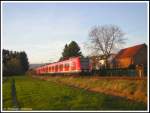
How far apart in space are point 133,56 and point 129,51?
13.1ft

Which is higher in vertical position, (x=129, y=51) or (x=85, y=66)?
(x=129, y=51)

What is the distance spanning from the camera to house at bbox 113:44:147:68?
170ft

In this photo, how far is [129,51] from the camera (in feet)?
183

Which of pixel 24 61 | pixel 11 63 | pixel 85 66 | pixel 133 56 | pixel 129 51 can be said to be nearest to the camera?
pixel 85 66

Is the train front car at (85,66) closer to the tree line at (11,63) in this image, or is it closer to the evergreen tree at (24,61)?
the tree line at (11,63)

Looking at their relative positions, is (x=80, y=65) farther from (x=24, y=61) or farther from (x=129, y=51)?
(x=24, y=61)

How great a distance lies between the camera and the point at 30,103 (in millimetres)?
18328

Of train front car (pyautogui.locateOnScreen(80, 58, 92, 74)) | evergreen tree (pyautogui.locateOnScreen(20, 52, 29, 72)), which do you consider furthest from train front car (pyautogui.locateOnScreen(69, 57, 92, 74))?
evergreen tree (pyautogui.locateOnScreen(20, 52, 29, 72))

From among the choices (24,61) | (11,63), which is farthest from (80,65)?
(24,61)

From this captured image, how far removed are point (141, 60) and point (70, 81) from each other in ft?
76.9

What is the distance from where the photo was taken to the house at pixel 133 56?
170 feet

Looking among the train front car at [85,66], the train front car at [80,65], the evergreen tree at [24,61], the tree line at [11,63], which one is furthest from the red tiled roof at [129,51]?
the evergreen tree at [24,61]

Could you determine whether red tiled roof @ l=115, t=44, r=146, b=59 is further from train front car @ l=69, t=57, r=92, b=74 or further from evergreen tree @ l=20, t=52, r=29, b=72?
evergreen tree @ l=20, t=52, r=29, b=72

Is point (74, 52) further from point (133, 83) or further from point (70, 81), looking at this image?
point (133, 83)
